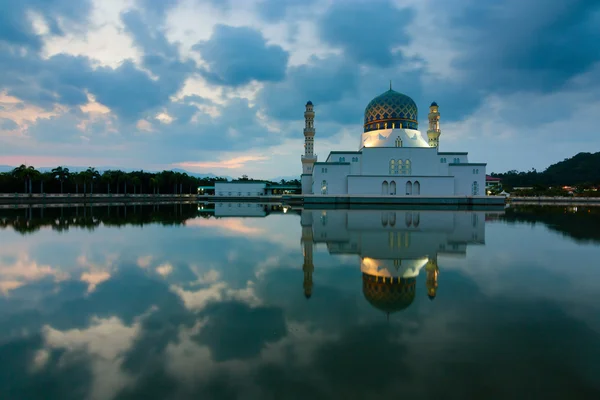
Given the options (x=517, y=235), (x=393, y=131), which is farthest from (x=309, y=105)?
(x=517, y=235)

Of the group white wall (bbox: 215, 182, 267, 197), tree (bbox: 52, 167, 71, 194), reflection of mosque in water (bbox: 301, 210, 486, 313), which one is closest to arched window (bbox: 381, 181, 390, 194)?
white wall (bbox: 215, 182, 267, 197)

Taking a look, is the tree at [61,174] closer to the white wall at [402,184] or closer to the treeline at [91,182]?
the treeline at [91,182]

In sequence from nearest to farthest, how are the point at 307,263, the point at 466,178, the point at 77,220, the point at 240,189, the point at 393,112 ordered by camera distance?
1. the point at 307,263
2. the point at 77,220
3. the point at 466,178
4. the point at 393,112
5. the point at 240,189

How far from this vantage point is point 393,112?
4272cm

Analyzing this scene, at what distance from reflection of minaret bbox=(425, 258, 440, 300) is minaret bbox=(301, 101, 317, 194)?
41178mm

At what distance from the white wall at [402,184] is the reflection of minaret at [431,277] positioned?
3214cm

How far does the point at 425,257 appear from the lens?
838 cm

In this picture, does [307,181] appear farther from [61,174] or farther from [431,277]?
[431,277]

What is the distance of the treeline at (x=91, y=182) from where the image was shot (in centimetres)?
4683

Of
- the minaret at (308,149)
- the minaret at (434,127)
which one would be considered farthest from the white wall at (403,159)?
the minaret at (308,149)

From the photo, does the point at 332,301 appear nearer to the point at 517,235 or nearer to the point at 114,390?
the point at 114,390

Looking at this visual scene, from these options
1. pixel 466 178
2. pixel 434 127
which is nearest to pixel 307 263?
pixel 466 178

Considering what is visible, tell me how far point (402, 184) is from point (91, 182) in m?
48.4

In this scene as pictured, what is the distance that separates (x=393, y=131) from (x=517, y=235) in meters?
30.5
